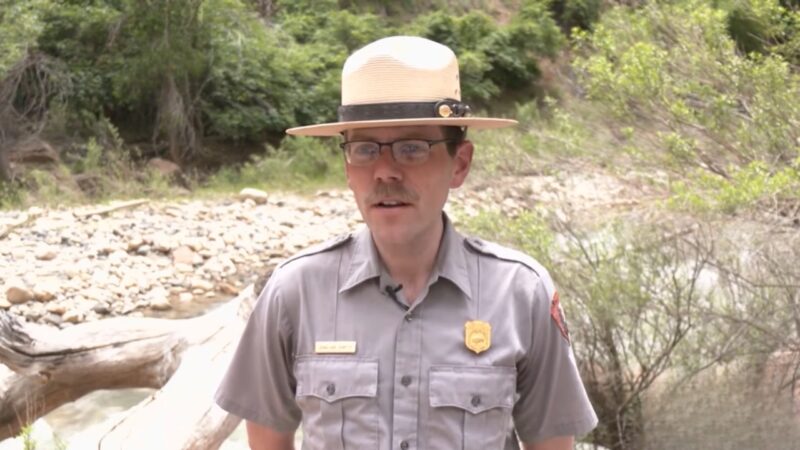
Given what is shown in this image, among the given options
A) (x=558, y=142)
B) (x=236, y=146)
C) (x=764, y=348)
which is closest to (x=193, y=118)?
(x=236, y=146)

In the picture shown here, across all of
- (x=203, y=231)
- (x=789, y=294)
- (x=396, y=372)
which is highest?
(x=396, y=372)

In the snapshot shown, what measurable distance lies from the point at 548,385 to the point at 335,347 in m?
0.38

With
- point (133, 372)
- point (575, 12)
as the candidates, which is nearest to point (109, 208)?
point (133, 372)

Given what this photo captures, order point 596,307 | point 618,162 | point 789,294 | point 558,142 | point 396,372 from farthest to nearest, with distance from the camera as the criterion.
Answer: point 558,142
point 618,162
point 596,307
point 789,294
point 396,372

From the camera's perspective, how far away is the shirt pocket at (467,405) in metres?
1.68

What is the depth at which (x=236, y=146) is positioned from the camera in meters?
19.8

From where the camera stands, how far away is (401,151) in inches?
68.0

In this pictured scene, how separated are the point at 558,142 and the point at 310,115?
1129cm

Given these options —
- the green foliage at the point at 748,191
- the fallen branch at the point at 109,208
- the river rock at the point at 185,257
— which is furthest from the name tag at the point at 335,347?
the fallen branch at the point at 109,208

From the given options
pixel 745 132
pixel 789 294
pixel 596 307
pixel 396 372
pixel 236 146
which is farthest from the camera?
pixel 236 146

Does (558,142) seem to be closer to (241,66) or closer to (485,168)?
(485,168)

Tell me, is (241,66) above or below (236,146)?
above

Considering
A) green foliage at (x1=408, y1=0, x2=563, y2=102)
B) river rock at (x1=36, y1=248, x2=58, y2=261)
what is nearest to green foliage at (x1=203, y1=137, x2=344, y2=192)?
river rock at (x1=36, y1=248, x2=58, y2=261)

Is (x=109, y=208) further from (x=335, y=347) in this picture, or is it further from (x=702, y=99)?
(x=335, y=347)
